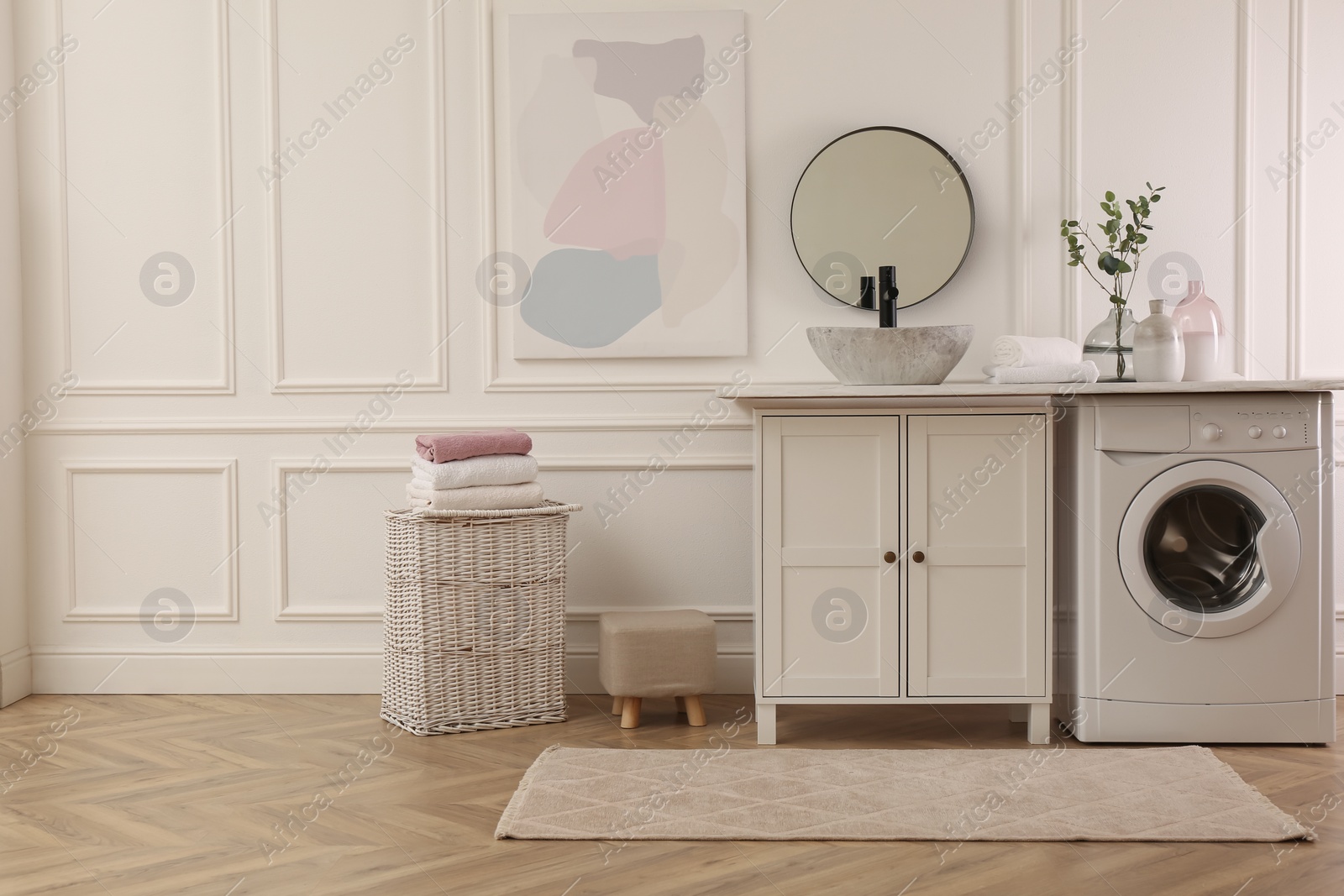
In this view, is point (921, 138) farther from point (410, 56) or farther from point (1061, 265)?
point (410, 56)

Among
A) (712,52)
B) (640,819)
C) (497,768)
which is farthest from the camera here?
(712,52)

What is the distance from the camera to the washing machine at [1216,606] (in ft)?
7.70

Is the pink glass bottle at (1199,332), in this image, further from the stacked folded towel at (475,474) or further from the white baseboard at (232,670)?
the stacked folded towel at (475,474)

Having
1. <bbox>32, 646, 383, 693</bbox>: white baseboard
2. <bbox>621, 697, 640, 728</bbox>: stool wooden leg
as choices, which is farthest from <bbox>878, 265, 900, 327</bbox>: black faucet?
<bbox>32, 646, 383, 693</bbox>: white baseboard

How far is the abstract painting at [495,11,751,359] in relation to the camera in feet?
9.58

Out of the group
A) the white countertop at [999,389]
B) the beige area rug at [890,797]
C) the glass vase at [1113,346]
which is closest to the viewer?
the beige area rug at [890,797]

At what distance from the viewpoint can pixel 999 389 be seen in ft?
7.52

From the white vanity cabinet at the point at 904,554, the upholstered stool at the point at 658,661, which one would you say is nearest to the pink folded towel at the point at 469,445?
the upholstered stool at the point at 658,661

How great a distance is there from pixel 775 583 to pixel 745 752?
41 centimetres

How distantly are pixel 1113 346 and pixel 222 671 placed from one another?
9.09ft

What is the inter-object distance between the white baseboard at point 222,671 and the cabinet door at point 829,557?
2.01ft

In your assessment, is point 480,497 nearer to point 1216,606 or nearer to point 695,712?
point 695,712

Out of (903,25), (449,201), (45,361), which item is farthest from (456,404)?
(903,25)

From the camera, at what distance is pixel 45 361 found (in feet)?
9.87
